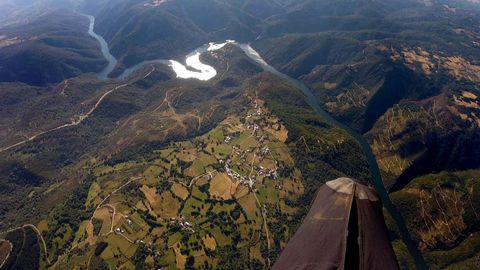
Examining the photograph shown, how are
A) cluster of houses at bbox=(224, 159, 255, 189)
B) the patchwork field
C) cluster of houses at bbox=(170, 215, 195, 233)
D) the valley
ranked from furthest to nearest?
cluster of houses at bbox=(224, 159, 255, 189) < cluster of houses at bbox=(170, 215, 195, 233) < the valley < the patchwork field

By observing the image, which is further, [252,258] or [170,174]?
[170,174]

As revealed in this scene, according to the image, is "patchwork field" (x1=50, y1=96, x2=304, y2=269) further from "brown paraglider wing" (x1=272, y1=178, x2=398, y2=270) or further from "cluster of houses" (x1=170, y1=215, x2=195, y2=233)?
"brown paraglider wing" (x1=272, y1=178, x2=398, y2=270)

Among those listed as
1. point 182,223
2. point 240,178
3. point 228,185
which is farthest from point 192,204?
point 240,178

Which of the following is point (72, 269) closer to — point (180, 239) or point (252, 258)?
→ point (180, 239)

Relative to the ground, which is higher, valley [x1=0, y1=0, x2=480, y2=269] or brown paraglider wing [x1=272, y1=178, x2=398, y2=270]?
brown paraglider wing [x1=272, y1=178, x2=398, y2=270]

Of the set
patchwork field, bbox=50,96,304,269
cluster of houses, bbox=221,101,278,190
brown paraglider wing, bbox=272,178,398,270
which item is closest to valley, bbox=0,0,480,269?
patchwork field, bbox=50,96,304,269

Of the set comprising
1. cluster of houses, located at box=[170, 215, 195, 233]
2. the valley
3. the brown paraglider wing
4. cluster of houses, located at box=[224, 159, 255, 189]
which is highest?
the brown paraglider wing

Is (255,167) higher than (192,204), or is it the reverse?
(255,167)

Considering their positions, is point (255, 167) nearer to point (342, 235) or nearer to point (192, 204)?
point (192, 204)

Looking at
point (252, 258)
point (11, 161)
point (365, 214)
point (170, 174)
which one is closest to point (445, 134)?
point (252, 258)

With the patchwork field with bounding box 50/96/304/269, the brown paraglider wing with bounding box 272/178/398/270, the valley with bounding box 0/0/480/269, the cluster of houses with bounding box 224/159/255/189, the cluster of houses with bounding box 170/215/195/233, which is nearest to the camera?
the brown paraglider wing with bounding box 272/178/398/270

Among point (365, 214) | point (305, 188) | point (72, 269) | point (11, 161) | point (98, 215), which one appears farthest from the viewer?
point (11, 161)
